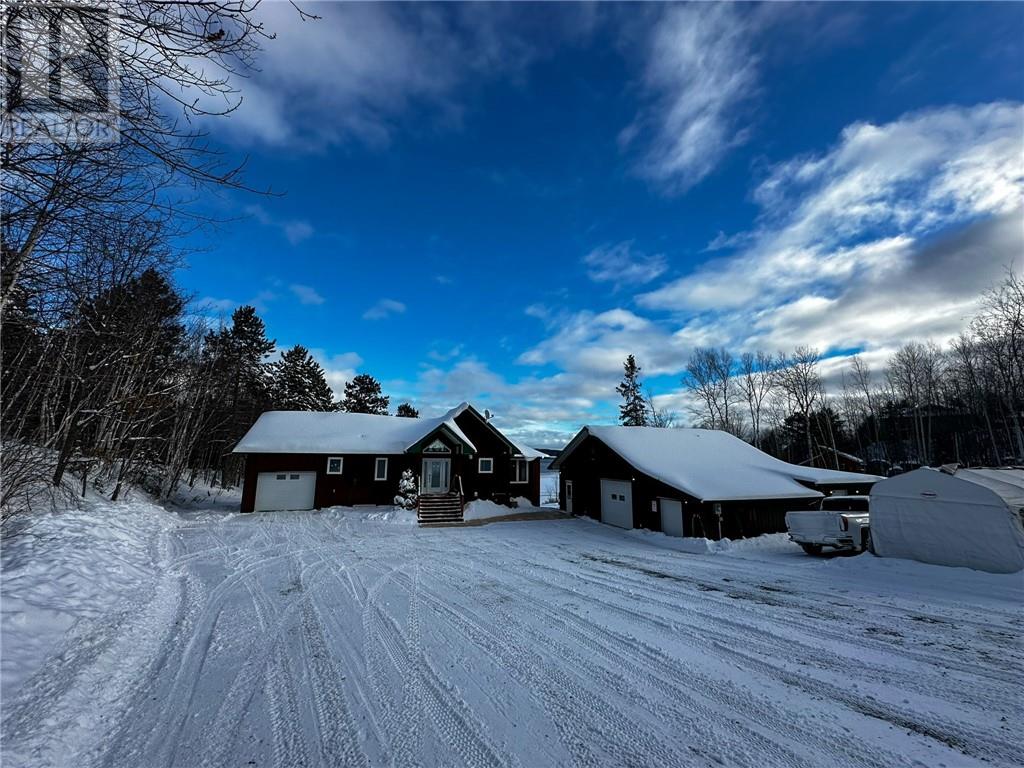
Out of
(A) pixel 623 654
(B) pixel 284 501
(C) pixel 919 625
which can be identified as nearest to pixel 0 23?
(A) pixel 623 654

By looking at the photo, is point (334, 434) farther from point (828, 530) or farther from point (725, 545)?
point (828, 530)

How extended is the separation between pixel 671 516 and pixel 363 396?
35.1m

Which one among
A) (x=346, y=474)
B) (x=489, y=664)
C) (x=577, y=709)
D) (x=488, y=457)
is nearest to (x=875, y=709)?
(x=577, y=709)

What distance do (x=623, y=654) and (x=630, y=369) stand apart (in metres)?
37.4

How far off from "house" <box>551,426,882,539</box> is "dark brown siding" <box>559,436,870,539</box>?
0.03 m

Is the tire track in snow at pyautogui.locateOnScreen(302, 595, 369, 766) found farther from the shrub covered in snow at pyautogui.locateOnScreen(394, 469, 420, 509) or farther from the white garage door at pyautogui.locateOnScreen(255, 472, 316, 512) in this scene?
the white garage door at pyautogui.locateOnScreen(255, 472, 316, 512)

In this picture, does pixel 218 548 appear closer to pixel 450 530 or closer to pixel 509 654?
pixel 450 530

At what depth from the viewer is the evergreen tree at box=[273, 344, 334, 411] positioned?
35031 millimetres

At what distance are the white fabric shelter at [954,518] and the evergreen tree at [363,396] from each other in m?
39.9

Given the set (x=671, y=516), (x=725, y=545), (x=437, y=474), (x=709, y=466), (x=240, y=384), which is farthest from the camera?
(x=240, y=384)

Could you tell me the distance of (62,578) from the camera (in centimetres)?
582

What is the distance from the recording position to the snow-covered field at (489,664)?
10.4 ft

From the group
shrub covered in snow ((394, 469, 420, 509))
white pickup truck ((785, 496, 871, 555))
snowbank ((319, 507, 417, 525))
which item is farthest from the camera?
shrub covered in snow ((394, 469, 420, 509))

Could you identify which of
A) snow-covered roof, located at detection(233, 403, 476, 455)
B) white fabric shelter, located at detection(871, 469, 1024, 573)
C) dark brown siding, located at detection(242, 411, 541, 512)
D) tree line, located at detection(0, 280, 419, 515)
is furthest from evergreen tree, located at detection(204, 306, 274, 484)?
white fabric shelter, located at detection(871, 469, 1024, 573)
